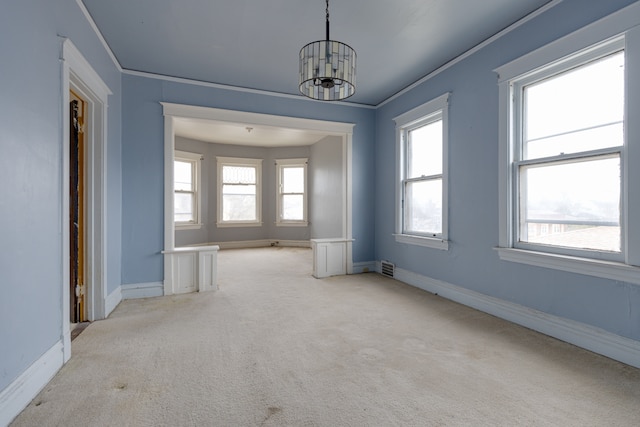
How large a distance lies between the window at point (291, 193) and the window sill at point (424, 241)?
410cm

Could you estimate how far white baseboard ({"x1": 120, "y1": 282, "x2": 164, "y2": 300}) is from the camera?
363 centimetres

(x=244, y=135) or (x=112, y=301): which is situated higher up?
(x=244, y=135)

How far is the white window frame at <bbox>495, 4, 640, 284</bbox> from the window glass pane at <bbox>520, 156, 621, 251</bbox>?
0.26 ft

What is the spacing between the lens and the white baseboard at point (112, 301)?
3068 mm

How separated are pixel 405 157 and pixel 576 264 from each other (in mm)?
2498

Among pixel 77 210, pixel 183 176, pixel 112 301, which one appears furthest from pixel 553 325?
pixel 183 176

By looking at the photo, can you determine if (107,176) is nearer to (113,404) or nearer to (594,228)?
(113,404)

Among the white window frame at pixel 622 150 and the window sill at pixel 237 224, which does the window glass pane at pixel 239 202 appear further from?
the white window frame at pixel 622 150

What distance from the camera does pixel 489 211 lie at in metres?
3.08

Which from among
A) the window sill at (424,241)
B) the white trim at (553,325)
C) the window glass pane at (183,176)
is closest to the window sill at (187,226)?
the window glass pane at (183,176)

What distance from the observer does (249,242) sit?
8219 mm

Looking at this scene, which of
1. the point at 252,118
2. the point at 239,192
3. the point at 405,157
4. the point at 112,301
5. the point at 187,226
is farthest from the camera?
the point at 239,192

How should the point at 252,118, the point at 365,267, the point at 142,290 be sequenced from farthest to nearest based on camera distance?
1. the point at 365,267
2. the point at 252,118
3. the point at 142,290

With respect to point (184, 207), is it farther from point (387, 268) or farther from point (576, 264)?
point (576, 264)
